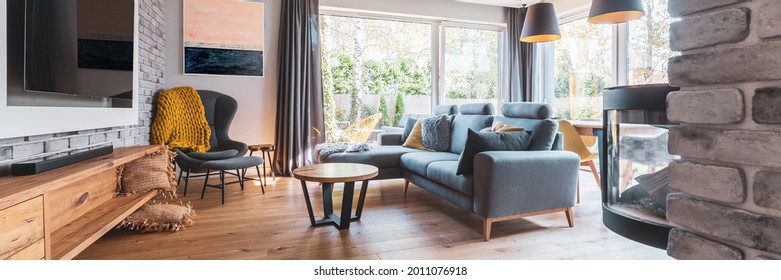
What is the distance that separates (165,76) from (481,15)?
4.15 meters

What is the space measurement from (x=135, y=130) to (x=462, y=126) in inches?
111

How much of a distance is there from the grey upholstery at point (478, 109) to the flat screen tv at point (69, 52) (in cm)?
279

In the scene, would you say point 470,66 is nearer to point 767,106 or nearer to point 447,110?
point 447,110

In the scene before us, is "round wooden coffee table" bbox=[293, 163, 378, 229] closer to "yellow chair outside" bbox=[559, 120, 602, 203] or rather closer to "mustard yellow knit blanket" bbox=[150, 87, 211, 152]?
"mustard yellow knit blanket" bbox=[150, 87, 211, 152]

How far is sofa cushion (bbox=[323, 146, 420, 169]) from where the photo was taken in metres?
3.34

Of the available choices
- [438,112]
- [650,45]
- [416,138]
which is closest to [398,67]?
[438,112]

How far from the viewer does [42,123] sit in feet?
5.65

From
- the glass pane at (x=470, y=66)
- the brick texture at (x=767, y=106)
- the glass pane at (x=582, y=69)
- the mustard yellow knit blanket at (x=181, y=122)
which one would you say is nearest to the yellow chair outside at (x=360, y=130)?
the glass pane at (x=470, y=66)

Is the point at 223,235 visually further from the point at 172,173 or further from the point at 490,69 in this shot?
the point at 490,69

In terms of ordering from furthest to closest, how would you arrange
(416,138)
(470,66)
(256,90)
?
(470,66) < (256,90) < (416,138)

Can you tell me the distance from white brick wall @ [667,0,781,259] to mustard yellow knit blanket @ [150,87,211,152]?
3.75 metres

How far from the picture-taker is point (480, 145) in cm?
240

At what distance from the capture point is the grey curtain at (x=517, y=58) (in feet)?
18.5

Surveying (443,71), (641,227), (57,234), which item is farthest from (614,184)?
(443,71)
